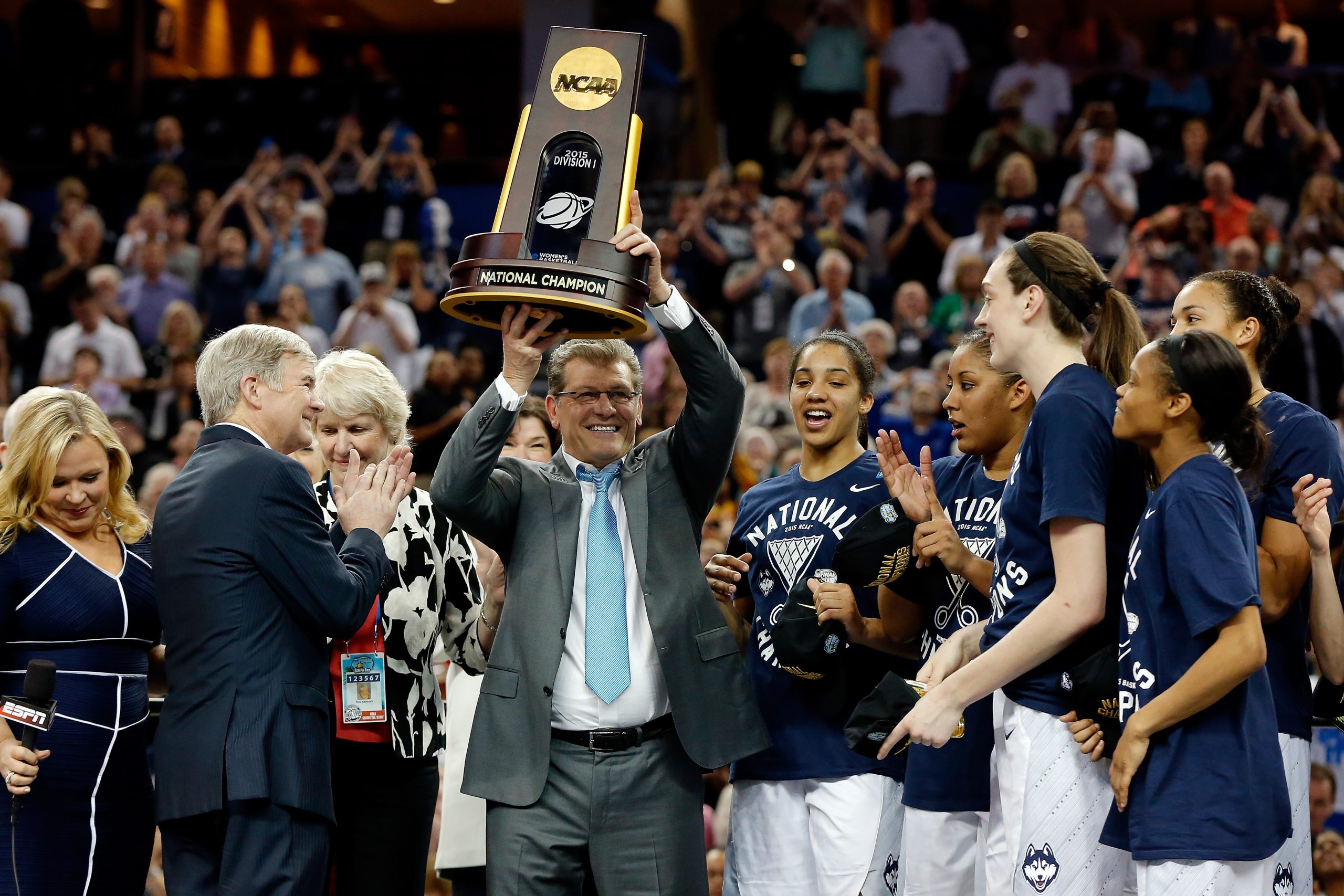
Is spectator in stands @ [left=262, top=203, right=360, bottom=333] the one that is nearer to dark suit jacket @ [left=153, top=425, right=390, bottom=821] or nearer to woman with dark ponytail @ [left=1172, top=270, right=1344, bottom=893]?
dark suit jacket @ [left=153, top=425, right=390, bottom=821]

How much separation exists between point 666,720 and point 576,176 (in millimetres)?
1352

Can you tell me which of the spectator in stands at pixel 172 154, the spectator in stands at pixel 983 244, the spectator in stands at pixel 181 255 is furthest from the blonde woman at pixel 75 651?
the spectator in stands at pixel 172 154

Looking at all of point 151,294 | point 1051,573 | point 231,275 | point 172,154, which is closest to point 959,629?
point 1051,573

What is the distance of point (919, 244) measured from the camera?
421 inches

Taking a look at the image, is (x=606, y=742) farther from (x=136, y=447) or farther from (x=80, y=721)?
(x=136, y=447)

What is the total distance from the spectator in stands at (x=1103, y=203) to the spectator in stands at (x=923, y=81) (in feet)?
7.20

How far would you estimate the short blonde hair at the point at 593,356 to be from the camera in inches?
145

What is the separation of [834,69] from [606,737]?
10.2 metres

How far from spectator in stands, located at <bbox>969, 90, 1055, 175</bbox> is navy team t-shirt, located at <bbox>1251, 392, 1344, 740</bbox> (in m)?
8.28

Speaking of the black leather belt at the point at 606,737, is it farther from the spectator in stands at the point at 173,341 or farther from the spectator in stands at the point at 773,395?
the spectator in stands at the point at 173,341

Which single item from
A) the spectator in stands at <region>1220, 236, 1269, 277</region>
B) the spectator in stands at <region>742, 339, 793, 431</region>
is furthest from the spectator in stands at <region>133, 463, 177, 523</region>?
the spectator in stands at <region>1220, 236, 1269, 277</region>

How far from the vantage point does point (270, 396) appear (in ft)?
11.5

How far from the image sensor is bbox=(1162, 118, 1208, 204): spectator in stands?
10.9m

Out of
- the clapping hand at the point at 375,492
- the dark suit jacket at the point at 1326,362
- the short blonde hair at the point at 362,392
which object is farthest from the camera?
the dark suit jacket at the point at 1326,362
